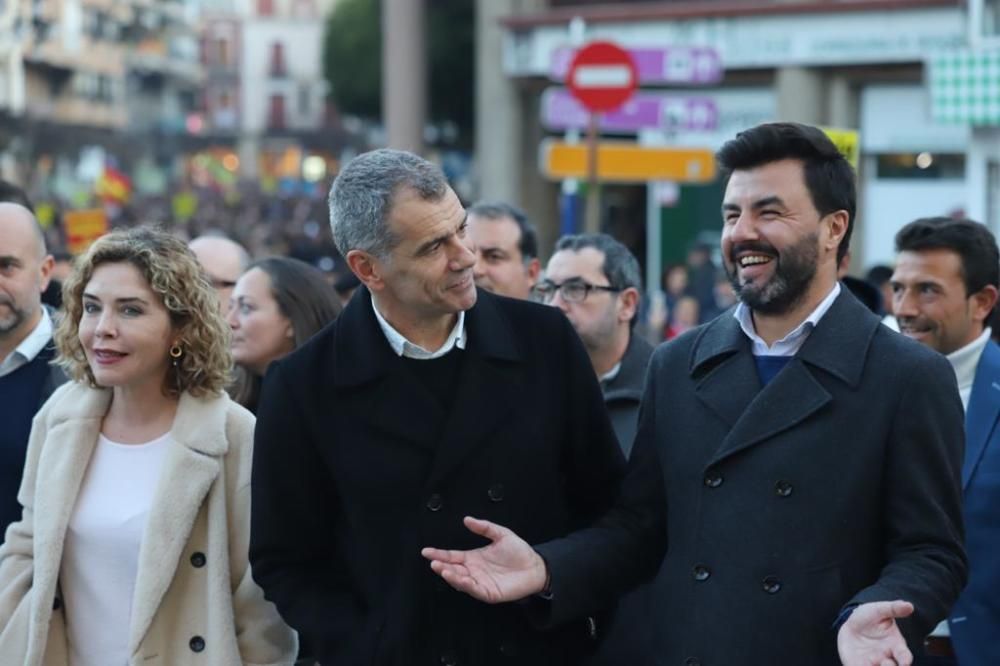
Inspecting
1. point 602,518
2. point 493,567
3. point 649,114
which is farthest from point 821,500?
point 649,114

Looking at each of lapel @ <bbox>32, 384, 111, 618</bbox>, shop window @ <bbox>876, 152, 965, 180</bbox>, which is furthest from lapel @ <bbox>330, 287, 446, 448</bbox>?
shop window @ <bbox>876, 152, 965, 180</bbox>

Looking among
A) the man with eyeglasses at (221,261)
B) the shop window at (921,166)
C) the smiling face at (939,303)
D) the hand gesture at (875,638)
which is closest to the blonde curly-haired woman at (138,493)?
the hand gesture at (875,638)

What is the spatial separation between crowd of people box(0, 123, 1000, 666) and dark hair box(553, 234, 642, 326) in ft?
6.20

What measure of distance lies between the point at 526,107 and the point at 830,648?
2406cm

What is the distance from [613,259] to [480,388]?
2798 mm

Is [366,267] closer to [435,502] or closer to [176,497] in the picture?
[435,502]

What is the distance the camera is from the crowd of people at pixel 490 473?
12.5 ft

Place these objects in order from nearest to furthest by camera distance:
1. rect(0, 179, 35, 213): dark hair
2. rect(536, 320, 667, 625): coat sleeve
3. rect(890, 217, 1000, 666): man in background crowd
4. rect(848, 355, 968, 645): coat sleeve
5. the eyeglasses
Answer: rect(848, 355, 968, 645): coat sleeve, rect(536, 320, 667, 625): coat sleeve, rect(890, 217, 1000, 666): man in background crowd, the eyeglasses, rect(0, 179, 35, 213): dark hair

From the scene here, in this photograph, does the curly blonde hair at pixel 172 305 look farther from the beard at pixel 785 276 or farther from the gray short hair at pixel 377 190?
the beard at pixel 785 276

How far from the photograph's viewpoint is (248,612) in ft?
15.3

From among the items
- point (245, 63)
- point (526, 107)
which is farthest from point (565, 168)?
point (245, 63)

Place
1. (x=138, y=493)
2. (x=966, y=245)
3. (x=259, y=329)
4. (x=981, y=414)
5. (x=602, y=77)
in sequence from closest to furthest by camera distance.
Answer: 1. (x=138, y=493)
2. (x=981, y=414)
3. (x=966, y=245)
4. (x=259, y=329)
5. (x=602, y=77)

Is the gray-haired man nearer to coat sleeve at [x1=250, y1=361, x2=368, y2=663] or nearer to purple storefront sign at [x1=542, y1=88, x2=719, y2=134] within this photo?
coat sleeve at [x1=250, y1=361, x2=368, y2=663]

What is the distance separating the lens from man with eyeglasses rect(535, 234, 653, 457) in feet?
21.1
